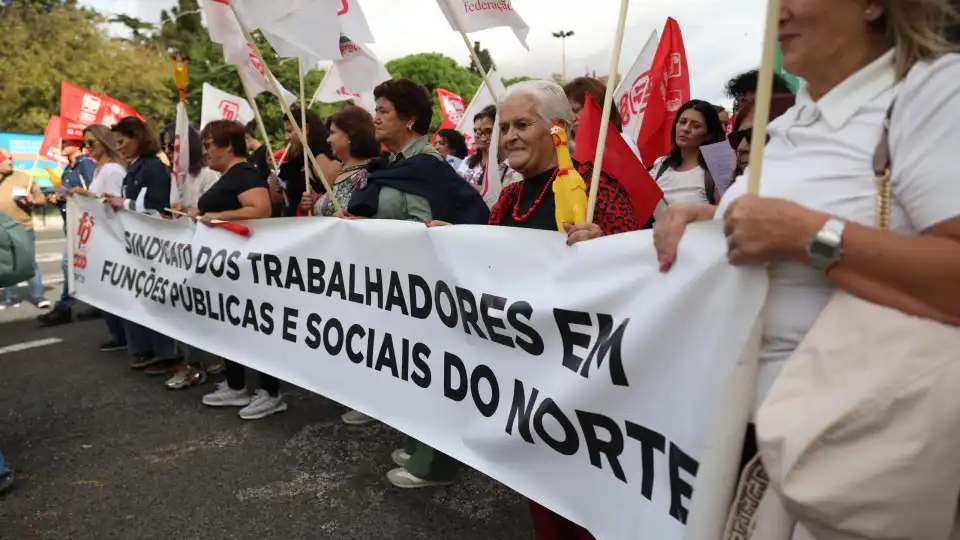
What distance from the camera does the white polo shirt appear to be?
1.02 metres

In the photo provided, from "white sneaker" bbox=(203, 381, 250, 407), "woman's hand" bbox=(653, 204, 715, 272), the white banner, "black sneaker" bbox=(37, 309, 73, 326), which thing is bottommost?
"black sneaker" bbox=(37, 309, 73, 326)

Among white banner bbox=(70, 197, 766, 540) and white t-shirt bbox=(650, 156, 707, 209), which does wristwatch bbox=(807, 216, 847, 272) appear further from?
white t-shirt bbox=(650, 156, 707, 209)

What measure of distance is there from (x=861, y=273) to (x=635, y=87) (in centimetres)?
385

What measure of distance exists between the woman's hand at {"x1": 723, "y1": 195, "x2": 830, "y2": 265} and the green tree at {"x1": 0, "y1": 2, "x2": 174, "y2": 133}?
2671cm

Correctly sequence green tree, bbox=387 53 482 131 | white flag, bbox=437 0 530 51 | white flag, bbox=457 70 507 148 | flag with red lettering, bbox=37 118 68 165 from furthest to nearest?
green tree, bbox=387 53 482 131 → flag with red lettering, bbox=37 118 68 165 → white flag, bbox=457 70 507 148 → white flag, bbox=437 0 530 51

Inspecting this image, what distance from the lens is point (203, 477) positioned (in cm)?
316

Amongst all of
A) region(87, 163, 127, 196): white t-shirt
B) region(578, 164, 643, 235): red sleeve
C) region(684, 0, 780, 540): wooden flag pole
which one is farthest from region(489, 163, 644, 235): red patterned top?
region(87, 163, 127, 196): white t-shirt

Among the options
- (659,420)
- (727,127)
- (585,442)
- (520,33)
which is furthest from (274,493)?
(727,127)

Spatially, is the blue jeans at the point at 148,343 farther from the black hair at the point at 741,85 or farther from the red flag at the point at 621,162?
the black hair at the point at 741,85

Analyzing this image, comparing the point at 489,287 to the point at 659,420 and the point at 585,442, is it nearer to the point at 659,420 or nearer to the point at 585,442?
the point at 585,442

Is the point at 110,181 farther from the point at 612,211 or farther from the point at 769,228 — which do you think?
the point at 769,228

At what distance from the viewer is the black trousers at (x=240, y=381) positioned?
4016 mm

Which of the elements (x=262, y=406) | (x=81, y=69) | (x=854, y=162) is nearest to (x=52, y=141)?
(x=262, y=406)

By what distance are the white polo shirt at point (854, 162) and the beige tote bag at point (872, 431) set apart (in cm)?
5
